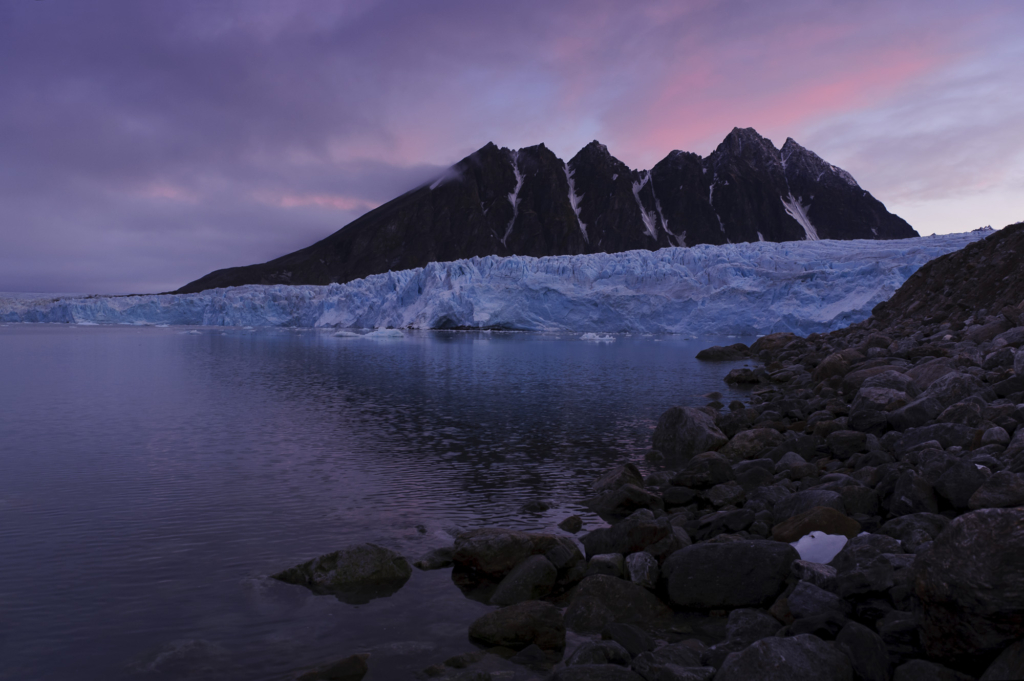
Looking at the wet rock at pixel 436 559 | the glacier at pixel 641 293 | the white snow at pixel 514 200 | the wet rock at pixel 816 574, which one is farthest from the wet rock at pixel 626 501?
the white snow at pixel 514 200

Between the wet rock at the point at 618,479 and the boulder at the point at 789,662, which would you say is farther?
the wet rock at the point at 618,479

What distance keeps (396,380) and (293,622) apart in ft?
60.5

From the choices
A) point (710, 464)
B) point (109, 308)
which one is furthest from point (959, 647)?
point (109, 308)

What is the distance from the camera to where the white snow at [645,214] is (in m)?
181

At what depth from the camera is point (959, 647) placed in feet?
11.1

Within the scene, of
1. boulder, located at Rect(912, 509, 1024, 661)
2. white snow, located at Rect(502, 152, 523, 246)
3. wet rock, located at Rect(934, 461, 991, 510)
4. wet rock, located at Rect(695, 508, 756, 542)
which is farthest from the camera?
white snow, located at Rect(502, 152, 523, 246)

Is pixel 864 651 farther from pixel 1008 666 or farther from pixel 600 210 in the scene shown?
pixel 600 210

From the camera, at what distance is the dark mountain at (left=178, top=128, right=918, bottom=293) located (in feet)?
558

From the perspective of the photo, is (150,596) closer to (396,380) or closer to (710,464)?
(710,464)

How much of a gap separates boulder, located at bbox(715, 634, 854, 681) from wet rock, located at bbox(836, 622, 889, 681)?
8 cm

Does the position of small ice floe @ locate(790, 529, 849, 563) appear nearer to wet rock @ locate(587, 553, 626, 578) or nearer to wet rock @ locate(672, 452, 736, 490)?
wet rock @ locate(587, 553, 626, 578)

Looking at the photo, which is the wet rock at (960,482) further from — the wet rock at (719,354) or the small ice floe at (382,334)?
the small ice floe at (382,334)

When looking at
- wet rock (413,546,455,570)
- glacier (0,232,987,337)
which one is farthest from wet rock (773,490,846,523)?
glacier (0,232,987,337)

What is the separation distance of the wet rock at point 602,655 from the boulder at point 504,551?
5.64 ft
